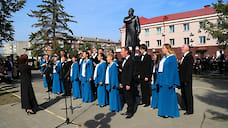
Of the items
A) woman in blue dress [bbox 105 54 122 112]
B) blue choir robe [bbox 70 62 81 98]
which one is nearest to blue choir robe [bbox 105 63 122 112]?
woman in blue dress [bbox 105 54 122 112]

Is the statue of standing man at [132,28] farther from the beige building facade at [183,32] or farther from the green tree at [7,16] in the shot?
the beige building facade at [183,32]

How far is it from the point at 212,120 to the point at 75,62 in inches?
A: 215

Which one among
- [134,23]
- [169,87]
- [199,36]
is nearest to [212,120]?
[169,87]

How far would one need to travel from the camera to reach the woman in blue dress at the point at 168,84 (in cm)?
438

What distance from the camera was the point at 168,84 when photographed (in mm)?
4363

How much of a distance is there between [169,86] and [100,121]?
2.20 m

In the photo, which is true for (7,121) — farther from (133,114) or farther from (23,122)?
(133,114)

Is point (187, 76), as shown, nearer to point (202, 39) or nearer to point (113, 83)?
point (113, 83)

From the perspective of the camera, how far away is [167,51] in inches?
179

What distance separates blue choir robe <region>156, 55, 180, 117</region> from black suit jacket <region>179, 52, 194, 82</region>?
501 millimetres

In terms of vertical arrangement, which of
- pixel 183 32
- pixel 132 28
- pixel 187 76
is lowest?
pixel 187 76

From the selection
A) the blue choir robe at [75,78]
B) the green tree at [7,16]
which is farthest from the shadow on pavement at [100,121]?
the green tree at [7,16]

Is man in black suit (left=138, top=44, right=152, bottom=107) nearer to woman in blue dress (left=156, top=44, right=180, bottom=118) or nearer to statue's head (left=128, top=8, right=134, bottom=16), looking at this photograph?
woman in blue dress (left=156, top=44, right=180, bottom=118)

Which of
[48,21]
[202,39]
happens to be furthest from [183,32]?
[48,21]
